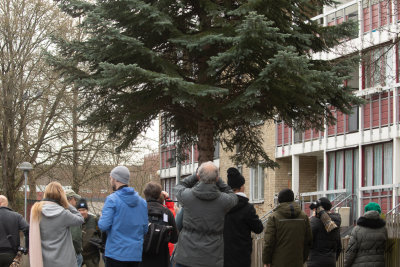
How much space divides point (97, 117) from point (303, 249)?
25.8ft

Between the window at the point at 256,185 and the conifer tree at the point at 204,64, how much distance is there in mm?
20840

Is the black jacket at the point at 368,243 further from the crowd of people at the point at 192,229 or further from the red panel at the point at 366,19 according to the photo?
the red panel at the point at 366,19

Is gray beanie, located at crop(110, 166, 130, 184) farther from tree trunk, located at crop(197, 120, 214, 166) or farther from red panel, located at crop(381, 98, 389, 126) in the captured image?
red panel, located at crop(381, 98, 389, 126)

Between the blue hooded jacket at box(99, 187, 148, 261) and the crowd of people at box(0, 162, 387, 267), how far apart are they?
0.04ft

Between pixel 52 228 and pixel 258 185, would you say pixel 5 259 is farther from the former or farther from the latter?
pixel 258 185

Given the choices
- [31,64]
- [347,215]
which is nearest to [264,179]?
[347,215]

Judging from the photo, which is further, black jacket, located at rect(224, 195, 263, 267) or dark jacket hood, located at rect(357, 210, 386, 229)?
dark jacket hood, located at rect(357, 210, 386, 229)

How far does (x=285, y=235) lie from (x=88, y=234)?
366cm

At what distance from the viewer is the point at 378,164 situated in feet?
98.2

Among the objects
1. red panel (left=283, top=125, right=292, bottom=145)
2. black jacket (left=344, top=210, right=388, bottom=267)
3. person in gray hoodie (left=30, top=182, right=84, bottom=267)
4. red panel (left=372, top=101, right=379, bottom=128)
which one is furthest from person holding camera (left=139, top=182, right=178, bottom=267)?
red panel (left=283, top=125, right=292, bottom=145)

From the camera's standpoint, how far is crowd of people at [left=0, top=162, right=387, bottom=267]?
28.7 ft

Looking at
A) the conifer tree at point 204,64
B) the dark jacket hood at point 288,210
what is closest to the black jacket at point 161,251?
the dark jacket hood at point 288,210

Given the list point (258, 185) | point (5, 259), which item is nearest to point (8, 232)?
point (5, 259)

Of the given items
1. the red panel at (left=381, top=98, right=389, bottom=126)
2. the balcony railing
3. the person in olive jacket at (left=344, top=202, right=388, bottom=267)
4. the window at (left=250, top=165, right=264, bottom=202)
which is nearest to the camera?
the person in olive jacket at (left=344, top=202, right=388, bottom=267)
